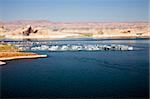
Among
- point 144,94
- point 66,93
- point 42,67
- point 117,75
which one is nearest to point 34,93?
point 66,93

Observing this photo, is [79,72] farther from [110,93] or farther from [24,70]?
[110,93]

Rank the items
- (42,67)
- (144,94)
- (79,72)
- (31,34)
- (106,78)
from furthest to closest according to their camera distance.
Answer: (31,34), (42,67), (79,72), (106,78), (144,94)

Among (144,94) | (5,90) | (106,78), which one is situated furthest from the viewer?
(106,78)

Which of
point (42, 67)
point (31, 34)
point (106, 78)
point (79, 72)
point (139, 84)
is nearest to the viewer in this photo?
point (139, 84)

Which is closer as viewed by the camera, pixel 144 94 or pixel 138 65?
pixel 144 94

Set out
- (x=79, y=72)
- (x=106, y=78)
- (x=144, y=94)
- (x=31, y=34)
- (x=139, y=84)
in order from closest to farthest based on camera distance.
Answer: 1. (x=144, y=94)
2. (x=139, y=84)
3. (x=106, y=78)
4. (x=79, y=72)
5. (x=31, y=34)

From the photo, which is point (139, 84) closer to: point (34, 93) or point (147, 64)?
point (34, 93)

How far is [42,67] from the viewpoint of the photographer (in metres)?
16.1

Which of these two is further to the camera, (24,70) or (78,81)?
(24,70)

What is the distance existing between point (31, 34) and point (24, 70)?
145 feet

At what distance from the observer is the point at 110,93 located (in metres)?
10.2

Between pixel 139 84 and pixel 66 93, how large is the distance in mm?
2742

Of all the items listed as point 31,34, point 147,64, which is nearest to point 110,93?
point 147,64

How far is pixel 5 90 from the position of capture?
35.6 ft
